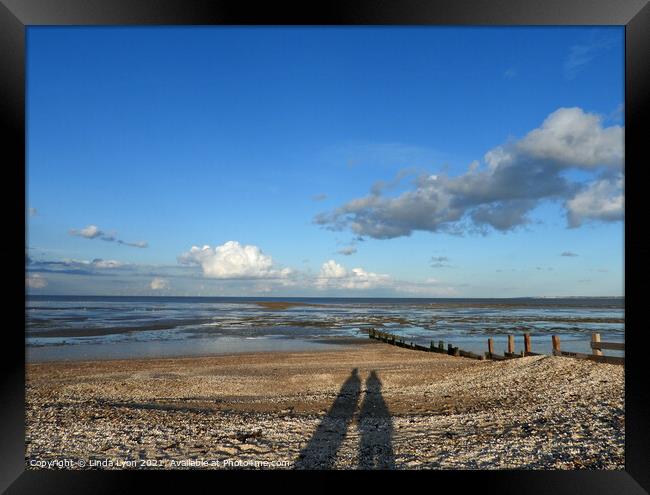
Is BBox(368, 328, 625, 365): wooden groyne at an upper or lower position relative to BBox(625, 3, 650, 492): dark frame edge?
lower

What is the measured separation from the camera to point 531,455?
3.88m

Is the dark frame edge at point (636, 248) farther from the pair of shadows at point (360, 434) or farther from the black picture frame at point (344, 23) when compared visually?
the pair of shadows at point (360, 434)

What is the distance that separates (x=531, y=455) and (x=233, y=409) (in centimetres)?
437

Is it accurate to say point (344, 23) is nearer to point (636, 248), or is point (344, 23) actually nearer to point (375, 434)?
point (636, 248)

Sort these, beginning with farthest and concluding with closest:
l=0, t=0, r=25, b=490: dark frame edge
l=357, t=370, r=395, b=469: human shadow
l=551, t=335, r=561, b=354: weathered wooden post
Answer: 1. l=551, t=335, r=561, b=354: weathered wooden post
2. l=357, t=370, r=395, b=469: human shadow
3. l=0, t=0, r=25, b=490: dark frame edge

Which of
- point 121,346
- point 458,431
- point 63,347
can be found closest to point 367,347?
point 121,346

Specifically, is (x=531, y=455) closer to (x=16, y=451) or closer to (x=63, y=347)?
(x=16, y=451)

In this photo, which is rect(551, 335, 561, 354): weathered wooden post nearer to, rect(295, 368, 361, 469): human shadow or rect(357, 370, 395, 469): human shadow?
rect(357, 370, 395, 469): human shadow

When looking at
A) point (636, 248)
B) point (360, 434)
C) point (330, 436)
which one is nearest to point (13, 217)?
A: point (636, 248)

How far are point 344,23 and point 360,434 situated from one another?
4.27 metres

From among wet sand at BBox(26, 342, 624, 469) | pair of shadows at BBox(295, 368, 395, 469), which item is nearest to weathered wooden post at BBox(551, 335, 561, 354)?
wet sand at BBox(26, 342, 624, 469)

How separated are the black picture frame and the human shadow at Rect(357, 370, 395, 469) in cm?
159

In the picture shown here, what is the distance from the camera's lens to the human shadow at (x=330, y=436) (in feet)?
13.0

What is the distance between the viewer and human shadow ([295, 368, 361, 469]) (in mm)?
3977
